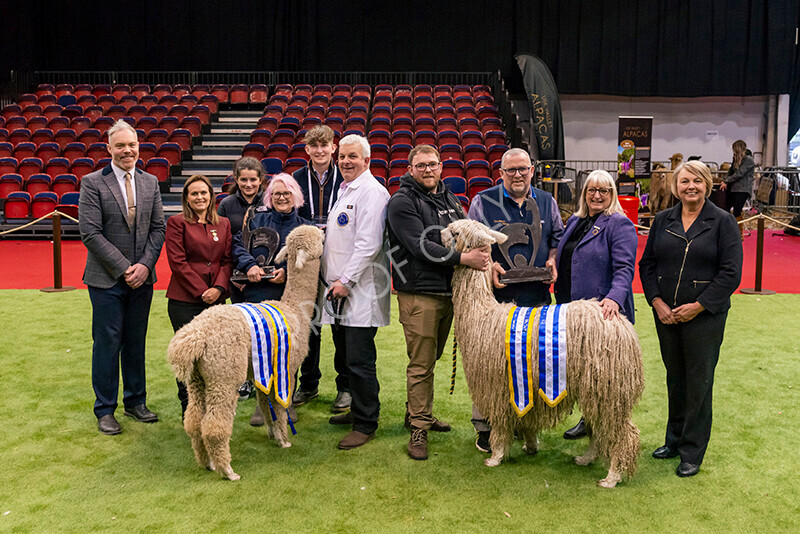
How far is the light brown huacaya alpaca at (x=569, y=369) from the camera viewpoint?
10.4 ft

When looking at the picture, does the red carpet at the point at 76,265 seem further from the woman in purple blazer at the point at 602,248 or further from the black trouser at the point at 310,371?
the woman in purple blazer at the point at 602,248

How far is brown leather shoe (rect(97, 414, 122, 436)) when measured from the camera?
3.97m

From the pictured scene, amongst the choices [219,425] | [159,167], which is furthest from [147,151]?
[219,425]

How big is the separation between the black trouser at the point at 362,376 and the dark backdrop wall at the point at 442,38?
14915 millimetres

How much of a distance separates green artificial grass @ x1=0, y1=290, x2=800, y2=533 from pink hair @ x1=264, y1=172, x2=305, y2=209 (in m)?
1.43

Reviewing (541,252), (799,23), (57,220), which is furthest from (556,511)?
(799,23)

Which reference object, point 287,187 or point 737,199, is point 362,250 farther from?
point 737,199

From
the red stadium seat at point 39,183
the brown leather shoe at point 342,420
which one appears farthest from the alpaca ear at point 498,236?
the red stadium seat at point 39,183

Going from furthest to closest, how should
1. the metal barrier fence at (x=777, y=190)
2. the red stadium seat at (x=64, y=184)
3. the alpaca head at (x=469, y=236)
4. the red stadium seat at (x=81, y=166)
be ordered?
the metal barrier fence at (x=777, y=190) → the red stadium seat at (x=81, y=166) → the red stadium seat at (x=64, y=184) → the alpaca head at (x=469, y=236)

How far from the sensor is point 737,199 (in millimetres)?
11727

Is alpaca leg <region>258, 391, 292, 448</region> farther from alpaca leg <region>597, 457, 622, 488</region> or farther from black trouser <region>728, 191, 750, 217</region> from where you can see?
black trouser <region>728, 191, 750, 217</region>

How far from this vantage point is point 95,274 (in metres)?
3.94

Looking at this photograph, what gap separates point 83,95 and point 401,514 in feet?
49.6

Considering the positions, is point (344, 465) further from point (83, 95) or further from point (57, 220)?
point (83, 95)
